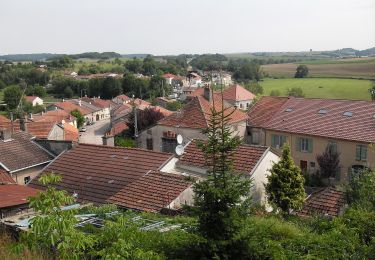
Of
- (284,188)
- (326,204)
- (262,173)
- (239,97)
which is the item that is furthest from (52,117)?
(326,204)

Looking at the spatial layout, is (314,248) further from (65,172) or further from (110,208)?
(65,172)

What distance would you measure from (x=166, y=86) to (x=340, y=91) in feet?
163

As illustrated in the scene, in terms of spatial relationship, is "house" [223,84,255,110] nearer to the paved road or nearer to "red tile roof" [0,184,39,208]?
the paved road

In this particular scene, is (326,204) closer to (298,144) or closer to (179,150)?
(179,150)

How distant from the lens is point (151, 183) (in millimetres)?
18156

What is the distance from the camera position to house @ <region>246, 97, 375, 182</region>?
103ft

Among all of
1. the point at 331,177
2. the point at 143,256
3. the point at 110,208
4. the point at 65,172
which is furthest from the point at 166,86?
the point at 143,256

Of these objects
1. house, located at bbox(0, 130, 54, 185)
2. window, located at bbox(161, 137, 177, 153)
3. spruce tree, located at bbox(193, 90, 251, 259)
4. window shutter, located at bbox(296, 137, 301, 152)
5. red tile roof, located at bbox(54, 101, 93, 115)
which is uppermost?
spruce tree, located at bbox(193, 90, 251, 259)

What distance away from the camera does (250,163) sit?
20219mm

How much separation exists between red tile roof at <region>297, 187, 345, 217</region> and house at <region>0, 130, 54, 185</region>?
49.0 ft

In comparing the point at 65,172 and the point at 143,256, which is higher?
the point at 143,256

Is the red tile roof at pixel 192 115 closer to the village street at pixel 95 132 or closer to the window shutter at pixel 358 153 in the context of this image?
the window shutter at pixel 358 153

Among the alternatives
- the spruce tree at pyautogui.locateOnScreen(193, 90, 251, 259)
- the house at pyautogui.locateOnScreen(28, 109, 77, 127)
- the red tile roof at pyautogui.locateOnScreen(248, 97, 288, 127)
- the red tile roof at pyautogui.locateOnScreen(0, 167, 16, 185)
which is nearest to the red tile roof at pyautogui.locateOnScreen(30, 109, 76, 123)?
the house at pyautogui.locateOnScreen(28, 109, 77, 127)

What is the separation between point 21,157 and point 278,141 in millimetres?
20662
